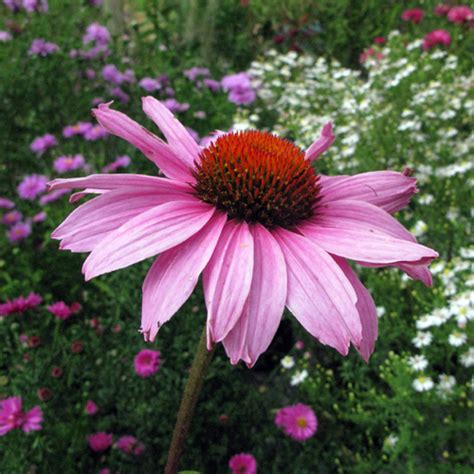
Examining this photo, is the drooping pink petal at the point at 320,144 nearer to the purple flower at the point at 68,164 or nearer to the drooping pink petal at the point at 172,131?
the drooping pink petal at the point at 172,131

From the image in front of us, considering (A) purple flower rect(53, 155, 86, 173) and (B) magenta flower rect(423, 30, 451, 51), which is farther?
(B) magenta flower rect(423, 30, 451, 51)

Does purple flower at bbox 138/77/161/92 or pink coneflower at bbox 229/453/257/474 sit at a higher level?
purple flower at bbox 138/77/161/92

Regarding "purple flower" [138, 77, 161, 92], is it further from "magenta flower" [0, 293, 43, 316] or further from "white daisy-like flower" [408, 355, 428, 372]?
"white daisy-like flower" [408, 355, 428, 372]

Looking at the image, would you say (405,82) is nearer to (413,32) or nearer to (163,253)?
(413,32)

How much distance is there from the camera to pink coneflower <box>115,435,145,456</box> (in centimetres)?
128

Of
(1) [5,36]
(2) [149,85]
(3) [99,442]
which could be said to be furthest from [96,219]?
(1) [5,36]

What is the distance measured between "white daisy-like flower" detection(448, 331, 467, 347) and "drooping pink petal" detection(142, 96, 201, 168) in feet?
3.03

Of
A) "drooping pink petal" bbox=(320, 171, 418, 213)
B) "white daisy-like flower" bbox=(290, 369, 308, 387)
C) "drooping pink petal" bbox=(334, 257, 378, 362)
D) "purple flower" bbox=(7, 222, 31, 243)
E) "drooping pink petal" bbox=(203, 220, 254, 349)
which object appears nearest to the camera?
"drooping pink petal" bbox=(203, 220, 254, 349)

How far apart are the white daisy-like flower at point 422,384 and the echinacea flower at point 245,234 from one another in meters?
0.74

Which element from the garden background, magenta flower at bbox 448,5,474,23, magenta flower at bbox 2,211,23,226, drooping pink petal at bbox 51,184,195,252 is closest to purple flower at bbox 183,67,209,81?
the garden background

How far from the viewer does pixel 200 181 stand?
29.0 inches

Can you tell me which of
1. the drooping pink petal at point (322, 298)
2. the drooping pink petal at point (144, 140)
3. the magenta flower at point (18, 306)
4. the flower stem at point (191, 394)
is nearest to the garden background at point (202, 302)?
the magenta flower at point (18, 306)

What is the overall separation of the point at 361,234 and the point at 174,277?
253mm

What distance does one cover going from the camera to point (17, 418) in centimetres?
108
